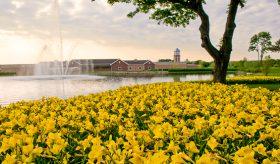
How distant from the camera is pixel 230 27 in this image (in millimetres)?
22344

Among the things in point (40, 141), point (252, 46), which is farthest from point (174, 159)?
point (252, 46)

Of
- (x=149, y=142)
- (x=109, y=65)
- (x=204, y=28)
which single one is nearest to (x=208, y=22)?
(x=204, y=28)

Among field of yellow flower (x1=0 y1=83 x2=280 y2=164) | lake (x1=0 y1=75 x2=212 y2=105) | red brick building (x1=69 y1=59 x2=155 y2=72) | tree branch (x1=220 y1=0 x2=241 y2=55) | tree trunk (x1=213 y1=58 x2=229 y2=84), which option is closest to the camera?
field of yellow flower (x1=0 y1=83 x2=280 y2=164)

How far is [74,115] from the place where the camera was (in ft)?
20.9

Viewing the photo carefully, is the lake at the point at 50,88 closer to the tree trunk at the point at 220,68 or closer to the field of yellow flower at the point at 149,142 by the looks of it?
the tree trunk at the point at 220,68

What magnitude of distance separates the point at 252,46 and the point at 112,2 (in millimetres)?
97473

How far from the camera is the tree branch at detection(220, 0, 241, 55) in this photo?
22141mm

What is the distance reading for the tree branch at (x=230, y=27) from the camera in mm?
22141

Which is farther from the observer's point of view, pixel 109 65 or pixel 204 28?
pixel 109 65

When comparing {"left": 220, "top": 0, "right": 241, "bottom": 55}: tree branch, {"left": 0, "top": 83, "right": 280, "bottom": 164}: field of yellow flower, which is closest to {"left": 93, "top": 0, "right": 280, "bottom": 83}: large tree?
{"left": 220, "top": 0, "right": 241, "bottom": 55}: tree branch

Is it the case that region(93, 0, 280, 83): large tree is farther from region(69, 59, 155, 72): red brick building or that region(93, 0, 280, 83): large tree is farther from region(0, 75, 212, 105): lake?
region(69, 59, 155, 72): red brick building

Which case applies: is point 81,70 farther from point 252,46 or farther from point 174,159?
point 174,159

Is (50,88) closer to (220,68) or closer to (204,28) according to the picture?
(220,68)

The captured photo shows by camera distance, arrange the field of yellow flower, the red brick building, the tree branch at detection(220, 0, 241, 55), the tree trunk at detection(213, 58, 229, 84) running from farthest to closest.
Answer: the red brick building < the tree trunk at detection(213, 58, 229, 84) < the tree branch at detection(220, 0, 241, 55) < the field of yellow flower
